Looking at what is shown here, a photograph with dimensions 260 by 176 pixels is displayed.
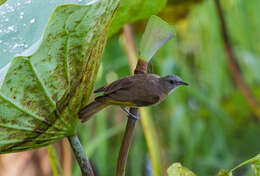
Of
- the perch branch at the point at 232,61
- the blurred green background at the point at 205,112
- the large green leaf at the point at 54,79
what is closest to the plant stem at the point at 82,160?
the large green leaf at the point at 54,79

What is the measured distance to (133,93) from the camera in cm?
30

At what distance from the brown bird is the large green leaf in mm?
18

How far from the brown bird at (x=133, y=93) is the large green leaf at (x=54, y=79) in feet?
0.06

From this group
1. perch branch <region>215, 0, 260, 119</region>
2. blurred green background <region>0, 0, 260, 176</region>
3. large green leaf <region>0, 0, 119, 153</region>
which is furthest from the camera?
blurred green background <region>0, 0, 260, 176</region>

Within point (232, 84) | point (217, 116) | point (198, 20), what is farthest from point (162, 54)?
point (232, 84)

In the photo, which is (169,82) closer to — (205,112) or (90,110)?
(90,110)

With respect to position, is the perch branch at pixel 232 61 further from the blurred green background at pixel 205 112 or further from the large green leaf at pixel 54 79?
the large green leaf at pixel 54 79

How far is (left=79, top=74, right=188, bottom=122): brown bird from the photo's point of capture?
301 mm

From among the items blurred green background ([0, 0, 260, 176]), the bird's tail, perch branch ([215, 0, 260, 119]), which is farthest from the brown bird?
blurred green background ([0, 0, 260, 176])

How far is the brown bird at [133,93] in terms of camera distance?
0.99 ft

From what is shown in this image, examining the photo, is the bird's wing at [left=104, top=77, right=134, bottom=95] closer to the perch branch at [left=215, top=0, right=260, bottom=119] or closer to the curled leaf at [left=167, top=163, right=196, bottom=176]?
the curled leaf at [left=167, top=163, right=196, bottom=176]

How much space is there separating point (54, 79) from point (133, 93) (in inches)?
2.6

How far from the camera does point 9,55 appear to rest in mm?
350

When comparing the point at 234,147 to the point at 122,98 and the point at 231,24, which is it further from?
the point at 122,98
